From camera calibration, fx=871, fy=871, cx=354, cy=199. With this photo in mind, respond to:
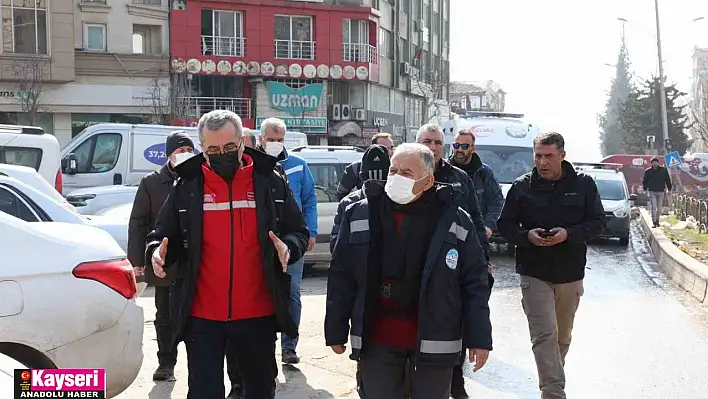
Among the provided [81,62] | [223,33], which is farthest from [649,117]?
[81,62]

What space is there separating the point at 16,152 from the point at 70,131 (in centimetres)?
2543

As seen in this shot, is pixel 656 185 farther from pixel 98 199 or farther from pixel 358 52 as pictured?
pixel 358 52

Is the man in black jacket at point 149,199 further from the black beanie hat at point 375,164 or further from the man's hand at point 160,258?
the man's hand at point 160,258

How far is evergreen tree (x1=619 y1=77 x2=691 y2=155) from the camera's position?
192ft

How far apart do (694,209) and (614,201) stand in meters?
4.65

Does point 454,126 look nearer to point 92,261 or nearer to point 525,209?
point 525,209

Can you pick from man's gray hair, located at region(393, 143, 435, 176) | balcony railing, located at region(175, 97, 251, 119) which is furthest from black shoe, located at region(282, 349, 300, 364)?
balcony railing, located at region(175, 97, 251, 119)

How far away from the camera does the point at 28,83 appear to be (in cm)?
3538

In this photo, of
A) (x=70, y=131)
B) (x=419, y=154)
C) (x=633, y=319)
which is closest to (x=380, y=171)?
(x=419, y=154)

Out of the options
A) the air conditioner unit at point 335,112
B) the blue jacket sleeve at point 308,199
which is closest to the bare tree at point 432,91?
the air conditioner unit at point 335,112

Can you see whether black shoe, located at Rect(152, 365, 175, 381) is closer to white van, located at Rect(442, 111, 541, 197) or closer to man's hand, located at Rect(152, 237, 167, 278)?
man's hand, located at Rect(152, 237, 167, 278)

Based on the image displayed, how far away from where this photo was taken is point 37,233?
4.79m

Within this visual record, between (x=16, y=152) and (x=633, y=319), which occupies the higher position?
(x=16, y=152)

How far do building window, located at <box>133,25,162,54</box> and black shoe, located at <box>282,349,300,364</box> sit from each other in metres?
34.6
